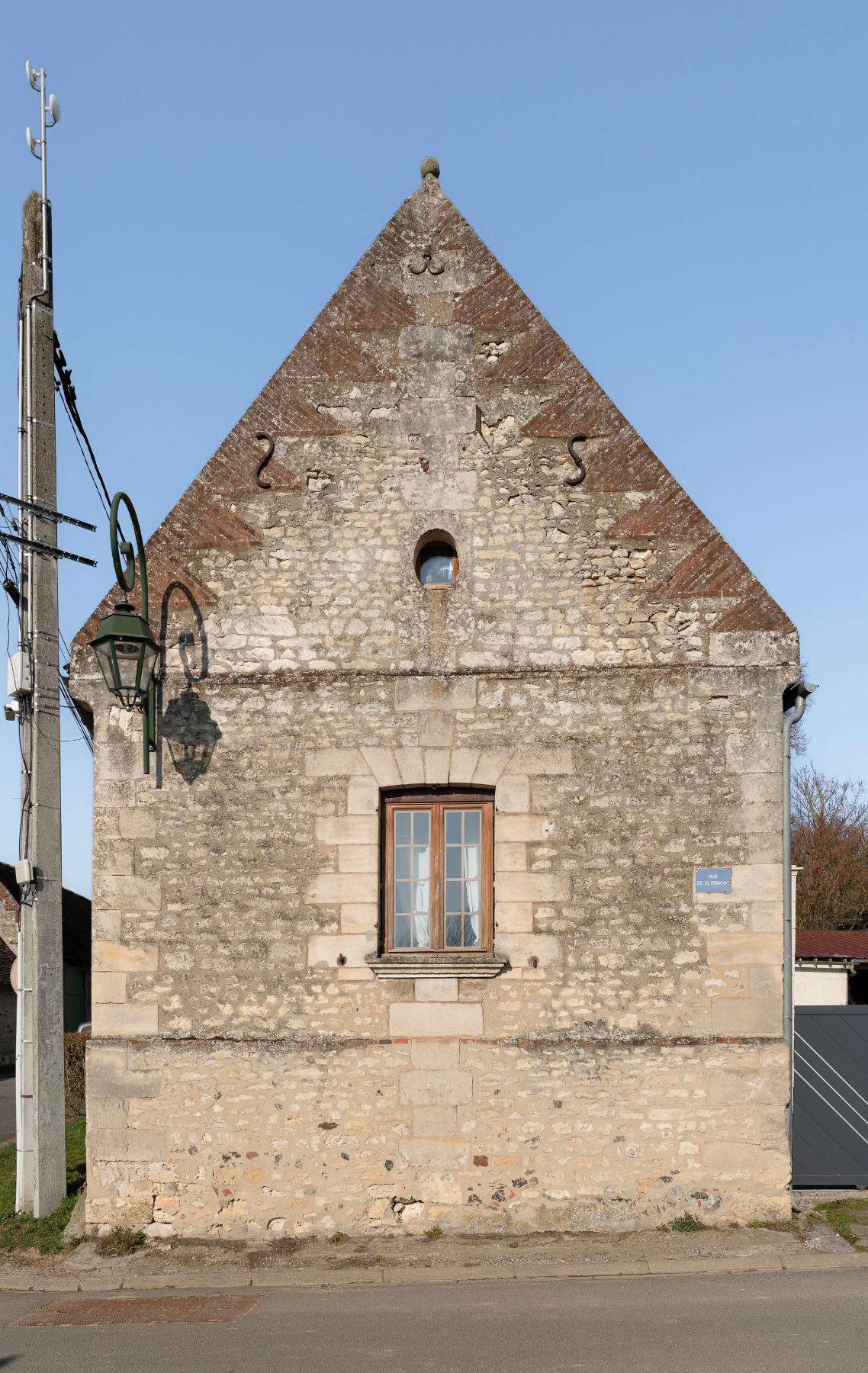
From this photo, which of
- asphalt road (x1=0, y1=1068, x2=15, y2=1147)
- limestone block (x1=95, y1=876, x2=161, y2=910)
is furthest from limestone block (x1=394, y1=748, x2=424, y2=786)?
asphalt road (x1=0, y1=1068, x2=15, y2=1147)

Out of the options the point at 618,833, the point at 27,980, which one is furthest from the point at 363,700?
the point at 27,980

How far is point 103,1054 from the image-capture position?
8914 mm

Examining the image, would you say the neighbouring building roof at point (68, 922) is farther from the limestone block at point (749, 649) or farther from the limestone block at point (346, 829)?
the limestone block at point (749, 649)

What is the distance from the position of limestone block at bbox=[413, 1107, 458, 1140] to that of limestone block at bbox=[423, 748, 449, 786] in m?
2.34

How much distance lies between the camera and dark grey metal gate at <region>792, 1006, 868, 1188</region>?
32.2ft

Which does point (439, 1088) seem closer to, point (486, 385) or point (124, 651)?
point (124, 651)

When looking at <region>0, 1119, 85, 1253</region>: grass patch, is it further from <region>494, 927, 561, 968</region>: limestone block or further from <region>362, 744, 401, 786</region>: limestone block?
<region>362, 744, 401, 786</region>: limestone block

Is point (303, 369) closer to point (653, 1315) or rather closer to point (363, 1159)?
point (363, 1159)

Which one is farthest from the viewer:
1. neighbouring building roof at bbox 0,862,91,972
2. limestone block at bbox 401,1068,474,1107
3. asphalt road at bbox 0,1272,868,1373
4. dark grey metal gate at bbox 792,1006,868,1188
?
neighbouring building roof at bbox 0,862,91,972

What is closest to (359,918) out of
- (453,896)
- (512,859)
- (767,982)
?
(453,896)

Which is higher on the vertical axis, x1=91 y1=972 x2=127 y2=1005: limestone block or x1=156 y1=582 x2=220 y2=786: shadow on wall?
x1=156 y1=582 x2=220 y2=786: shadow on wall

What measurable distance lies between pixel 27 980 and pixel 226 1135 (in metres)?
2.07

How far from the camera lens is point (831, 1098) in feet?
34.1

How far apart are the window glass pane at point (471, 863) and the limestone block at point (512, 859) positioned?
0.22 meters
